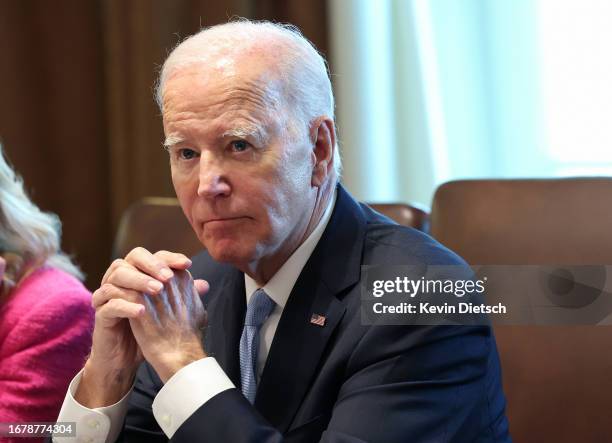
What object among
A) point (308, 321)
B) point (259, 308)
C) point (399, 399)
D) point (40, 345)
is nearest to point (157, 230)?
point (40, 345)

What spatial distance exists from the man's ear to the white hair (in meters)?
0.02

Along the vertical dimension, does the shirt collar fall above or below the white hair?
below

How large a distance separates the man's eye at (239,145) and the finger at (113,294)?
28cm

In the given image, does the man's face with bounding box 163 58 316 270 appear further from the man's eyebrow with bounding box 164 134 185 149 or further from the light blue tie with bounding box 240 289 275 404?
the light blue tie with bounding box 240 289 275 404

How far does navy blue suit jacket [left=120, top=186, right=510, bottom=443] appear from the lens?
1294 mm

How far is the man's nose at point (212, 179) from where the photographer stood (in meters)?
1.38

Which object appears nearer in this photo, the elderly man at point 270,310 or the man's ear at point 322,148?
the elderly man at point 270,310

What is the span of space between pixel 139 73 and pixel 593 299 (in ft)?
6.14

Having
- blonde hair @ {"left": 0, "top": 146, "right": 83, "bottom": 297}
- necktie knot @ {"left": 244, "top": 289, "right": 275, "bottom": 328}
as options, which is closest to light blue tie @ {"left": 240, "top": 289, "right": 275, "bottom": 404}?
necktie knot @ {"left": 244, "top": 289, "right": 275, "bottom": 328}

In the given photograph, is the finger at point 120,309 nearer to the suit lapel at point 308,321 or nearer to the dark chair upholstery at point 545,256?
the suit lapel at point 308,321

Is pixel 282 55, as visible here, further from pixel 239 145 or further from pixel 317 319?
pixel 317 319

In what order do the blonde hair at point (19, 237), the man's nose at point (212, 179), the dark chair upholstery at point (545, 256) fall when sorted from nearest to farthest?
the man's nose at point (212, 179) → the dark chair upholstery at point (545, 256) → the blonde hair at point (19, 237)

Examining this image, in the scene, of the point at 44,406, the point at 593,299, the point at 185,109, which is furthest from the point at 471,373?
the point at 44,406

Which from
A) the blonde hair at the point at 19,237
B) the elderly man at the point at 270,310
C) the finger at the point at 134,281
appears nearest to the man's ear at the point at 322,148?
the elderly man at the point at 270,310
